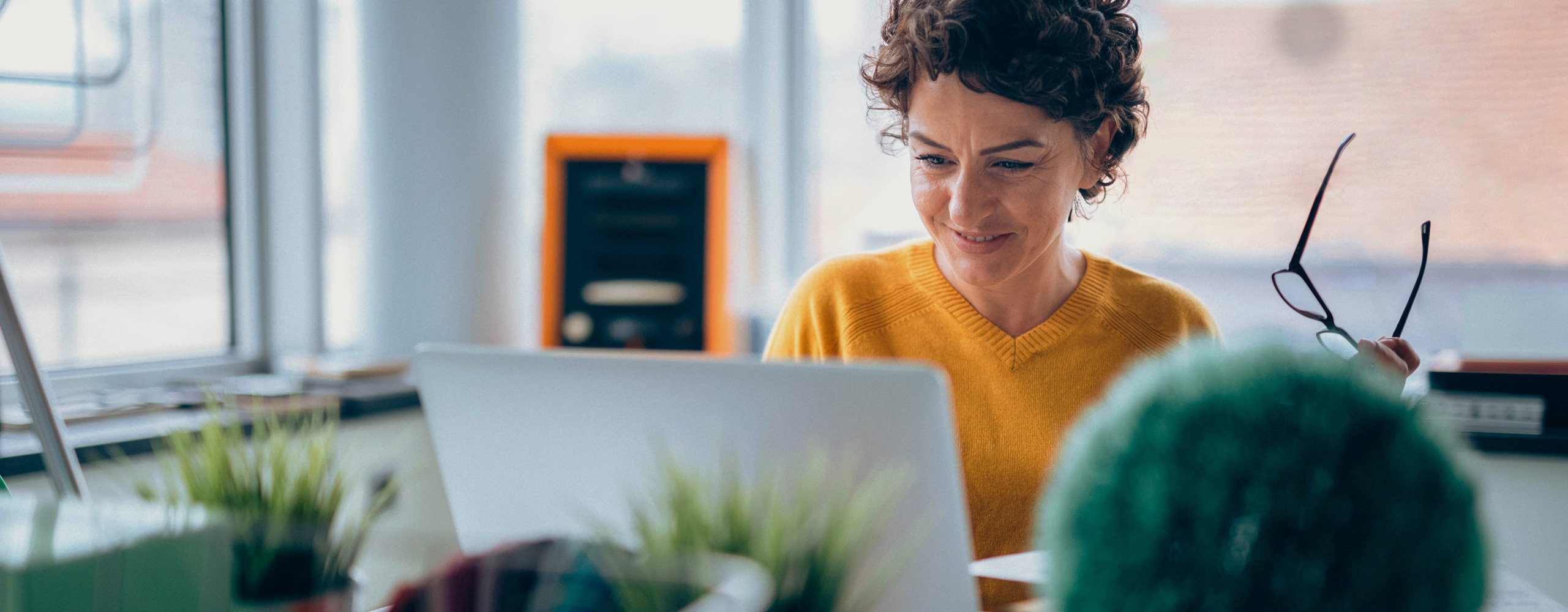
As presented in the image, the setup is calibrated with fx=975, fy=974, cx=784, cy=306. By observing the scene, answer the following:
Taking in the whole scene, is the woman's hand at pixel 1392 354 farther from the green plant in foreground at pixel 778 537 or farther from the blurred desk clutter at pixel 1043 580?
the green plant in foreground at pixel 778 537

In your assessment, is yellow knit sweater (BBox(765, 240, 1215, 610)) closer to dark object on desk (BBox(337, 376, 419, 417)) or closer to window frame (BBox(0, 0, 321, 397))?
dark object on desk (BBox(337, 376, 419, 417))

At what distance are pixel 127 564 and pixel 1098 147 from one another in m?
1.19

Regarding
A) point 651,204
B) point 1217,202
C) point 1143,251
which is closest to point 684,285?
point 651,204

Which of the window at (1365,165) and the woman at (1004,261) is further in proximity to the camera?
the window at (1365,165)

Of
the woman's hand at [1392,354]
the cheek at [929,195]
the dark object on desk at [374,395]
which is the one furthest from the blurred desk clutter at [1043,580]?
the dark object on desk at [374,395]

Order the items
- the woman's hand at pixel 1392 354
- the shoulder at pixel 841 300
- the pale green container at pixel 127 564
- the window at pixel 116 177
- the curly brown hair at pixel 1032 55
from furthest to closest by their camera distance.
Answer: the window at pixel 116 177
the shoulder at pixel 841 300
the curly brown hair at pixel 1032 55
the woman's hand at pixel 1392 354
the pale green container at pixel 127 564

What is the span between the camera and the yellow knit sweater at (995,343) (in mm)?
1262

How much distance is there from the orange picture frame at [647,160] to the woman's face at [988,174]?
4.54 feet

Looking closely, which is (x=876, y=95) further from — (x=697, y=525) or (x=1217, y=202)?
(x=1217, y=202)

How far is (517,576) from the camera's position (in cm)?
43

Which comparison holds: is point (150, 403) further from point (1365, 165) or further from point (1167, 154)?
point (1365, 165)

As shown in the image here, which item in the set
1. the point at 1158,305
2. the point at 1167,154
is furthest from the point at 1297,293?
the point at 1158,305

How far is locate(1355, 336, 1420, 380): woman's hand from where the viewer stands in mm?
919

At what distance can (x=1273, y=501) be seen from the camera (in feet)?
1.11
